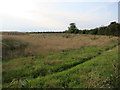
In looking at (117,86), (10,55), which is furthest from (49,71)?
(10,55)

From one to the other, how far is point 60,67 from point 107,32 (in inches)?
1307

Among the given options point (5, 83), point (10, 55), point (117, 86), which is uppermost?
point (10, 55)

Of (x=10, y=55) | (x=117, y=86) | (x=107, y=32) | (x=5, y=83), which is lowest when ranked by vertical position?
(x=5, y=83)

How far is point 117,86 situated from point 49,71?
292cm

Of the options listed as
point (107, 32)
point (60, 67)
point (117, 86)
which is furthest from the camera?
point (107, 32)

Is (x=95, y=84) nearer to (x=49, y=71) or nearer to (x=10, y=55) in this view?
(x=49, y=71)

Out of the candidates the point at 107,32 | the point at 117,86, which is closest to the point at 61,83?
the point at 117,86

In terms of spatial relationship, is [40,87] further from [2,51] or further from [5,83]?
[2,51]

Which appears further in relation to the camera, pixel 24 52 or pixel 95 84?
pixel 24 52

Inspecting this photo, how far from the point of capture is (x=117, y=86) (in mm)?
2799

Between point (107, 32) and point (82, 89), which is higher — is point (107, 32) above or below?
above

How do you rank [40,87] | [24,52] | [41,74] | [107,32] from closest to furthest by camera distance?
[40,87]
[41,74]
[24,52]
[107,32]

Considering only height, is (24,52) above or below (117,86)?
above

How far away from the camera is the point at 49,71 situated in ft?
15.7
